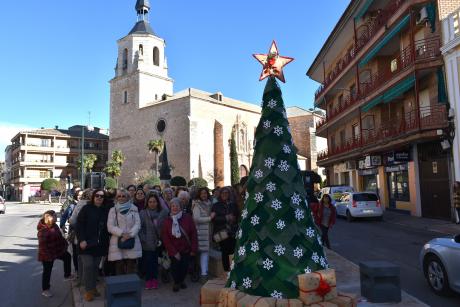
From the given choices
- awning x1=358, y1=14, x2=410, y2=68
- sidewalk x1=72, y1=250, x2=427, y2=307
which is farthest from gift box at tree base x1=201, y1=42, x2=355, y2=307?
awning x1=358, y1=14, x2=410, y2=68

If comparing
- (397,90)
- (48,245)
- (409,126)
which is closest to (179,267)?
(48,245)

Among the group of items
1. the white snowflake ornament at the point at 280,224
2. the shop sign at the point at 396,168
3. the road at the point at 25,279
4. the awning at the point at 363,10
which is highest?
the awning at the point at 363,10

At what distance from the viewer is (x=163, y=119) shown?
52.8 meters

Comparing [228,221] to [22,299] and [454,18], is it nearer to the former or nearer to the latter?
[22,299]

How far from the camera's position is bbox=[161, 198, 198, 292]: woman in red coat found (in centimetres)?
608

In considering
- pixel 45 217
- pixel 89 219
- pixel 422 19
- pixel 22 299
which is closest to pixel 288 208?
pixel 89 219

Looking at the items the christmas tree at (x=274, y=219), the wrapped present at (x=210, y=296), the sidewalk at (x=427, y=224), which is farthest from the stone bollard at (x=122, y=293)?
the sidewalk at (x=427, y=224)

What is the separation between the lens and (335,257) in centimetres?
865

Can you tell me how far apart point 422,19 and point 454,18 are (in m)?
1.71

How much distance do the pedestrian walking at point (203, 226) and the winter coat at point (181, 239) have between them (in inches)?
16.9

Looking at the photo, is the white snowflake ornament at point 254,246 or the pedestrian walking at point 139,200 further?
the pedestrian walking at point 139,200

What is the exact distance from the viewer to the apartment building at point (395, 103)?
16562 millimetres

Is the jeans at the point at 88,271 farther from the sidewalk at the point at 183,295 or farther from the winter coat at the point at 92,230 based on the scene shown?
the sidewalk at the point at 183,295

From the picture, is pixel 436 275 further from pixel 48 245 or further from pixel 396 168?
pixel 396 168
